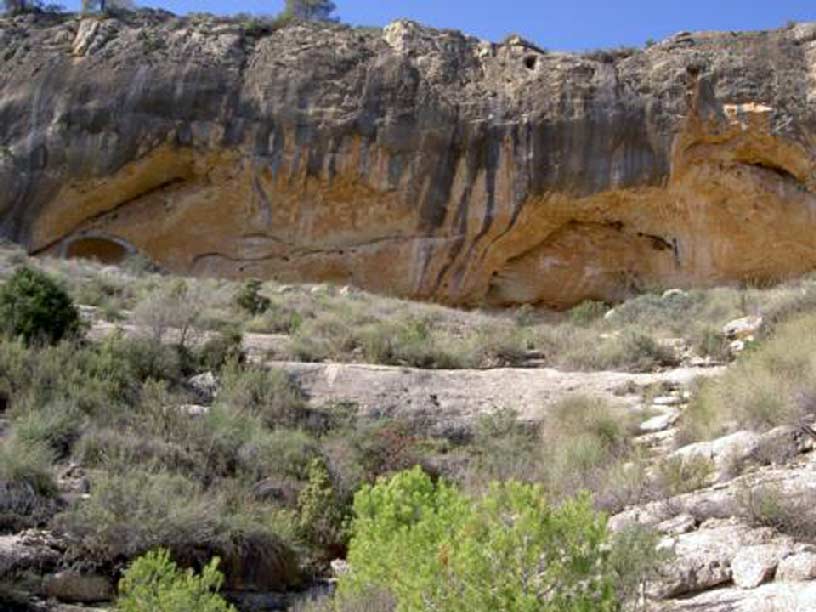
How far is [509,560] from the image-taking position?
404cm

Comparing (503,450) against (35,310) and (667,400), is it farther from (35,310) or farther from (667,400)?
(35,310)

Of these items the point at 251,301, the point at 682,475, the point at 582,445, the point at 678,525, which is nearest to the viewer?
the point at 678,525

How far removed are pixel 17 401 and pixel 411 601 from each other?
6.23 meters

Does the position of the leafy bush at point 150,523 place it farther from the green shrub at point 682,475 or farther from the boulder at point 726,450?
the boulder at point 726,450

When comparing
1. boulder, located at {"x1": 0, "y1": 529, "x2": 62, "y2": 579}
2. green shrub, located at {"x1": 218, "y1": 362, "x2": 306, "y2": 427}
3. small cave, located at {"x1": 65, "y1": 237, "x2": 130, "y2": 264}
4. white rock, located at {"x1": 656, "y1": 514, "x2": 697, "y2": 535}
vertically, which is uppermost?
small cave, located at {"x1": 65, "y1": 237, "x2": 130, "y2": 264}

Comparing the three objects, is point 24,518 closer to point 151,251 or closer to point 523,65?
point 151,251

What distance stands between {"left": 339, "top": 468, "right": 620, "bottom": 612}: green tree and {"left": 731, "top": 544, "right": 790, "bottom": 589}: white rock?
30.4 inches

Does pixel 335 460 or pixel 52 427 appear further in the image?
pixel 335 460

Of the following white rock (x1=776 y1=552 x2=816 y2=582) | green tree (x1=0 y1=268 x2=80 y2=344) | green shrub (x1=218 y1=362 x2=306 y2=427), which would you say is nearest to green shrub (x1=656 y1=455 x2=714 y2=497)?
white rock (x1=776 y1=552 x2=816 y2=582)

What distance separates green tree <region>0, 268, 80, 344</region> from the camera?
10.9m

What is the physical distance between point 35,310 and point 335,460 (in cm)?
403

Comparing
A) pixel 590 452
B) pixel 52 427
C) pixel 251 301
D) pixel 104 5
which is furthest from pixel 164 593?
pixel 104 5

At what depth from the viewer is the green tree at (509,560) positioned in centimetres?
398

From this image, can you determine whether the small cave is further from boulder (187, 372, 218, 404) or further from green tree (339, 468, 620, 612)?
green tree (339, 468, 620, 612)
